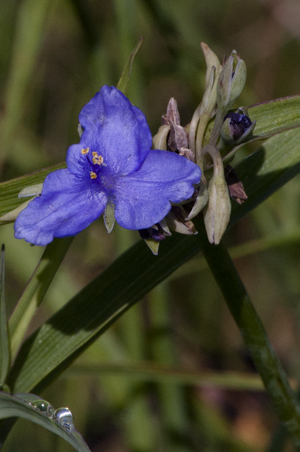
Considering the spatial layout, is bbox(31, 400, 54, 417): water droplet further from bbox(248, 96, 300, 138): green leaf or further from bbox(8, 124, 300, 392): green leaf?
bbox(248, 96, 300, 138): green leaf

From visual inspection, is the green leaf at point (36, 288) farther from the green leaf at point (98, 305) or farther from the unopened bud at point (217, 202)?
the unopened bud at point (217, 202)

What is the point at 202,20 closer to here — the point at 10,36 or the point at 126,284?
the point at 10,36

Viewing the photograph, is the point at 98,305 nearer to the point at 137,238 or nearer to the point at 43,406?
the point at 43,406

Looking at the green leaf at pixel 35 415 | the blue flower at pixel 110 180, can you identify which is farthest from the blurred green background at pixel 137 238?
the blue flower at pixel 110 180

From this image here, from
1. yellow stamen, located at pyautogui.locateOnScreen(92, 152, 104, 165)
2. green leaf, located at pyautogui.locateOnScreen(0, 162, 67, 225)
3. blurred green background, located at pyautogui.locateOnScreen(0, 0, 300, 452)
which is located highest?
green leaf, located at pyautogui.locateOnScreen(0, 162, 67, 225)

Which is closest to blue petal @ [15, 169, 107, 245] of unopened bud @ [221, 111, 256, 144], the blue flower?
the blue flower
